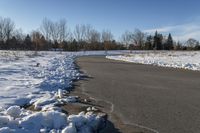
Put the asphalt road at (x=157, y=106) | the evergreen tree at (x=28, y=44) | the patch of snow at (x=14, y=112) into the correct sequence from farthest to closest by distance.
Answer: the evergreen tree at (x=28, y=44) < the asphalt road at (x=157, y=106) < the patch of snow at (x=14, y=112)

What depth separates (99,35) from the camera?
421ft

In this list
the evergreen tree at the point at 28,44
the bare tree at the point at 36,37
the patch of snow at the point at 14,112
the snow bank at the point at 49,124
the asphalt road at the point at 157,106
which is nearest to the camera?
the snow bank at the point at 49,124

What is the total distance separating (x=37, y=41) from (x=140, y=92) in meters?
93.3

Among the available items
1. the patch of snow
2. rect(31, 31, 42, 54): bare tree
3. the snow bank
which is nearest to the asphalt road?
the snow bank

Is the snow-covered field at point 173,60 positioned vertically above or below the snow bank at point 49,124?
below

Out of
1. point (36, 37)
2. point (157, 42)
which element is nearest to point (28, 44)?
point (36, 37)

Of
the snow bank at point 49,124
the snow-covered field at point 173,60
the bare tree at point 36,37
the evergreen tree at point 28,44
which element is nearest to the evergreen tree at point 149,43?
the bare tree at point 36,37

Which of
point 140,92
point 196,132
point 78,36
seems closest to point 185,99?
point 140,92

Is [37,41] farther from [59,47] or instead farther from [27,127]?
[27,127]

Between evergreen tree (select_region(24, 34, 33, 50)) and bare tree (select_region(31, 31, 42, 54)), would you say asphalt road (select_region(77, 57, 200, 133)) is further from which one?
bare tree (select_region(31, 31, 42, 54))

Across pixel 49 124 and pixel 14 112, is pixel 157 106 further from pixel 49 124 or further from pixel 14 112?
pixel 14 112

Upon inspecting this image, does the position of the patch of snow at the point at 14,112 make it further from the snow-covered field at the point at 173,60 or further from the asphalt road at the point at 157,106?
the snow-covered field at the point at 173,60

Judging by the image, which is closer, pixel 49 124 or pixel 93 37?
pixel 49 124

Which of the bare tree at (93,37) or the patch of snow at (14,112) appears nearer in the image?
the patch of snow at (14,112)
